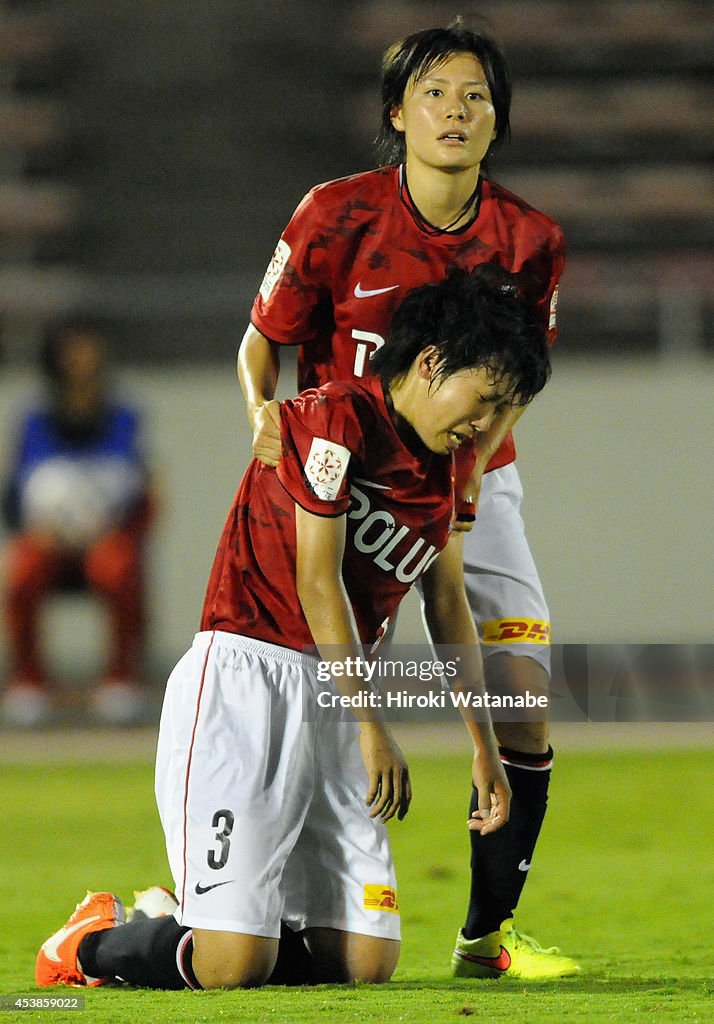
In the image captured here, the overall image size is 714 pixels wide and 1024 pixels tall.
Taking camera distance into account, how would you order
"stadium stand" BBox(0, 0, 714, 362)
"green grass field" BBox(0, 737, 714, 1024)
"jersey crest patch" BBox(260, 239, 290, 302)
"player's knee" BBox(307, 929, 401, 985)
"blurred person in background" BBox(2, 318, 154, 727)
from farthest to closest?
"stadium stand" BBox(0, 0, 714, 362), "blurred person in background" BBox(2, 318, 154, 727), "jersey crest patch" BBox(260, 239, 290, 302), "player's knee" BBox(307, 929, 401, 985), "green grass field" BBox(0, 737, 714, 1024)

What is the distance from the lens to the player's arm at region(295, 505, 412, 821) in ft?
8.50

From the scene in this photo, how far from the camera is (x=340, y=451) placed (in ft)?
8.64

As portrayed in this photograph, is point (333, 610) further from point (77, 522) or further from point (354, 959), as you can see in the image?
point (77, 522)

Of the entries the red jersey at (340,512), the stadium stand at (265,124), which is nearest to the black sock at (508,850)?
the red jersey at (340,512)

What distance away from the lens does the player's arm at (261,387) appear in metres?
2.79

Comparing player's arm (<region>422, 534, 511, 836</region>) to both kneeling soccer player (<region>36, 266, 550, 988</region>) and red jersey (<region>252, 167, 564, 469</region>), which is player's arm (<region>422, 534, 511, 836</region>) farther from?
red jersey (<region>252, 167, 564, 469</region>)

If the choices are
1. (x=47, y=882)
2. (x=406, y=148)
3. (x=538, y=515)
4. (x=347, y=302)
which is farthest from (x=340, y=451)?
(x=538, y=515)

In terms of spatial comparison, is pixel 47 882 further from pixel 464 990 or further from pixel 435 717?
pixel 435 717

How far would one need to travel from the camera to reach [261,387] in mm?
3160

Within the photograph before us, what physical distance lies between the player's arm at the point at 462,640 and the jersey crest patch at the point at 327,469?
0.37 m

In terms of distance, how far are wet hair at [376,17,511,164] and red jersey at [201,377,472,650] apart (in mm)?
696

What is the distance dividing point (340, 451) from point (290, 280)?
0.62 metres

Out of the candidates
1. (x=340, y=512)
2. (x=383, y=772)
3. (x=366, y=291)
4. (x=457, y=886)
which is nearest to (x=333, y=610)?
(x=340, y=512)

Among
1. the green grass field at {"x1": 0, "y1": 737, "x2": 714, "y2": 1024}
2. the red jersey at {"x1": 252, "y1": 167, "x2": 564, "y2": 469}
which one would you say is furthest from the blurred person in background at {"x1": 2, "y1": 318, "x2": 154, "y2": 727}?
the red jersey at {"x1": 252, "y1": 167, "x2": 564, "y2": 469}
